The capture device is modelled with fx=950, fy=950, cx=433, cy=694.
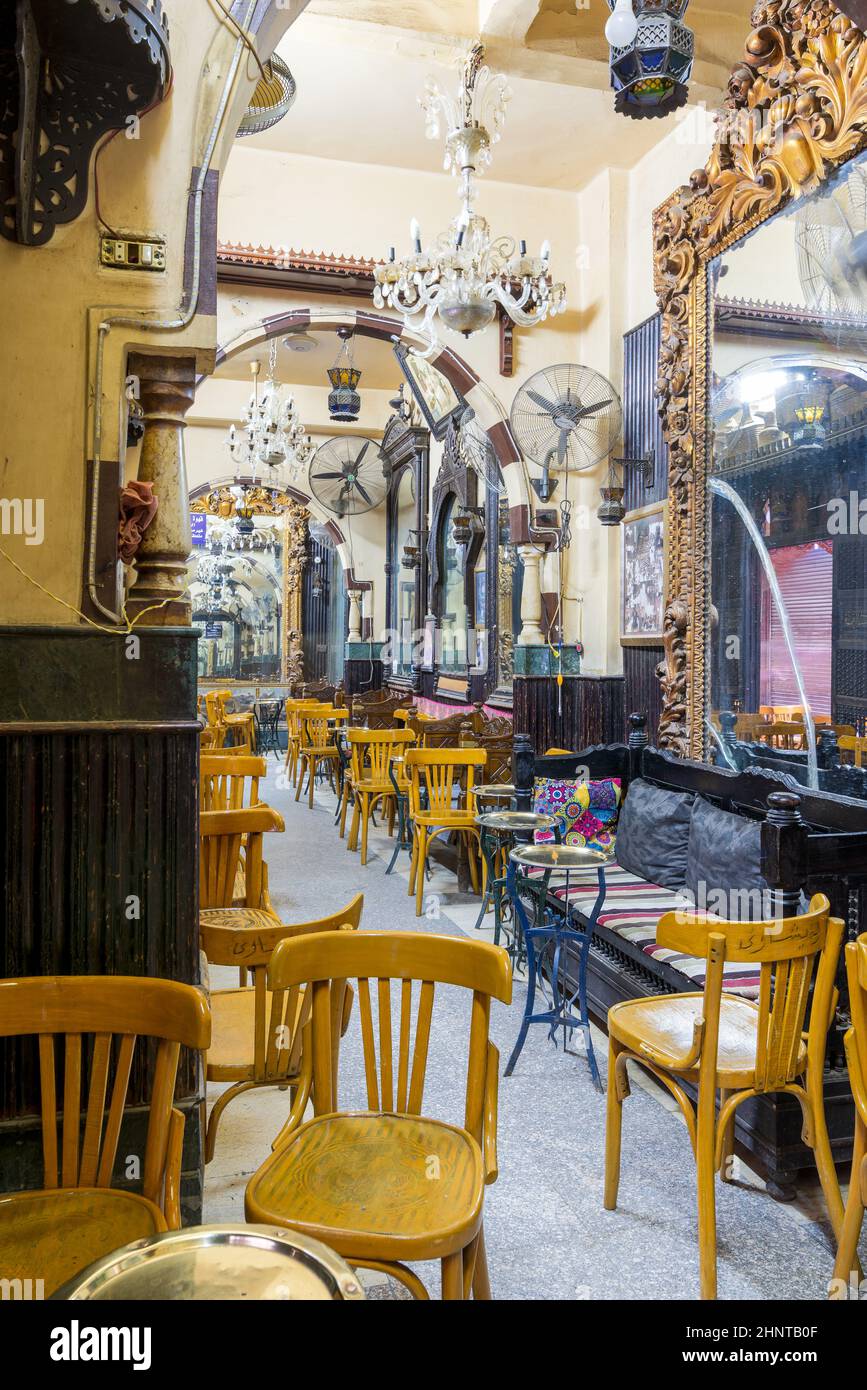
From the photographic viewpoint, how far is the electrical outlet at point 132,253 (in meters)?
2.32

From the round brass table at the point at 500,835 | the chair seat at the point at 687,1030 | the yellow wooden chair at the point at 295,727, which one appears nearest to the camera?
the chair seat at the point at 687,1030

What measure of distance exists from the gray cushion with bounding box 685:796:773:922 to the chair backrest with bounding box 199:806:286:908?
5.57 ft

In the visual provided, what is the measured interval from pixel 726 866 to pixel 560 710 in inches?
110

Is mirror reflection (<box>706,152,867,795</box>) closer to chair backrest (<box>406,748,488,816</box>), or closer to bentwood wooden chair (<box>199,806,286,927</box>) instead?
chair backrest (<box>406,748,488,816</box>)

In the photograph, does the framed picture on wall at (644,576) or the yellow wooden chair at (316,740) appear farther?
the yellow wooden chair at (316,740)

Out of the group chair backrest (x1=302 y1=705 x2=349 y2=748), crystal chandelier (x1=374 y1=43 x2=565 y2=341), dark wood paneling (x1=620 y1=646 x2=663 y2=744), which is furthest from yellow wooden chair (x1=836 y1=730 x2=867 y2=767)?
chair backrest (x1=302 y1=705 x2=349 y2=748)

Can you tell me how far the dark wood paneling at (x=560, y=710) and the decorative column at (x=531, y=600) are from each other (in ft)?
1.02

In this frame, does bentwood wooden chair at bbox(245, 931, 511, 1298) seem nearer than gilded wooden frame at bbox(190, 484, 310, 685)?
Yes

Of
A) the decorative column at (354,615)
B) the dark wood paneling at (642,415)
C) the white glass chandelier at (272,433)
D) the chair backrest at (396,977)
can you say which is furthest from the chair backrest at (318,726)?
the chair backrest at (396,977)

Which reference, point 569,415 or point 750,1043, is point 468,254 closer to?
point 569,415

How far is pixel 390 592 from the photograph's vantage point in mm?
12125

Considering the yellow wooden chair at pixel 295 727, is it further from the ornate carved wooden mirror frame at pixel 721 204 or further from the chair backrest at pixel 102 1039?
the chair backrest at pixel 102 1039

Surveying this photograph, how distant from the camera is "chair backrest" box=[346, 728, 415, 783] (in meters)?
6.70

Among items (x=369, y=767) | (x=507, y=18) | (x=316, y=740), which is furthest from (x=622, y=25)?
(x=316, y=740)
